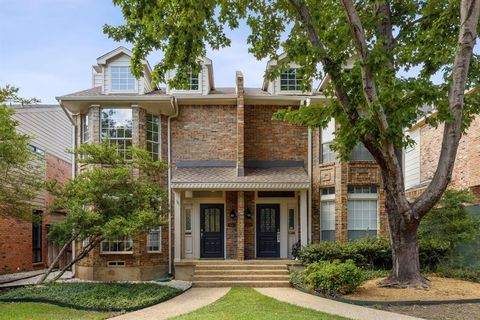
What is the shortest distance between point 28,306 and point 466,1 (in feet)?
39.0

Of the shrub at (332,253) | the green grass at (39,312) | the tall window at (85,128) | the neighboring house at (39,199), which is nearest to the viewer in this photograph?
the green grass at (39,312)

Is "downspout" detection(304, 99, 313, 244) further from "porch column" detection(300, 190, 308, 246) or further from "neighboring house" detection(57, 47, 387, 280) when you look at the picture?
"porch column" detection(300, 190, 308, 246)

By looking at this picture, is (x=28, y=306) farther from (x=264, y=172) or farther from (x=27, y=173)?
(x=264, y=172)

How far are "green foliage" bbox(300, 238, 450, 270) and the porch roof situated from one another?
7.43ft

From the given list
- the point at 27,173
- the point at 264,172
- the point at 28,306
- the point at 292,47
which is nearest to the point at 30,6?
the point at 27,173

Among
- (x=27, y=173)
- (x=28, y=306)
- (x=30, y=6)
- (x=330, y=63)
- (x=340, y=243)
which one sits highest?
(x=30, y=6)

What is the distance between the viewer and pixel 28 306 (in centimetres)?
912

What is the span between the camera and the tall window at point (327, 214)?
1410cm

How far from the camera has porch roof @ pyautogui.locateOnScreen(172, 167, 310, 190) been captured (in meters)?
13.5

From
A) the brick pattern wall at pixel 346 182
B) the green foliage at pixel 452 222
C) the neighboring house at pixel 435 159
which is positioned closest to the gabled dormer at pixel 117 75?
the brick pattern wall at pixel 346 182

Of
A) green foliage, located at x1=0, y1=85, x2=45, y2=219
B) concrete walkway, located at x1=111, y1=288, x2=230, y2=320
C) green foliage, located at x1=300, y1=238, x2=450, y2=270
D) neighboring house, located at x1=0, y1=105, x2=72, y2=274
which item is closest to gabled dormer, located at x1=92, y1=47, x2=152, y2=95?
green foliage, located at x1=0, y1=85, x2=45, y2=219

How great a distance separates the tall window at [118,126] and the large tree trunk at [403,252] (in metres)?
8.86

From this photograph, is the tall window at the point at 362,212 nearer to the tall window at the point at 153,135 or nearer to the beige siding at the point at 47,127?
the tall window at the point at 153,135

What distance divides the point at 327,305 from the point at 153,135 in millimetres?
8623
